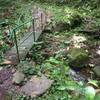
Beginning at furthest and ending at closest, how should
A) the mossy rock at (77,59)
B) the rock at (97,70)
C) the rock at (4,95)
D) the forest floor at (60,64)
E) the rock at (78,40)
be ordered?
the rock at (78,40) < the mossy rock at (77,59) < the rock at (97,70) < the forest floor at (60,64) < the rock at (4,95)

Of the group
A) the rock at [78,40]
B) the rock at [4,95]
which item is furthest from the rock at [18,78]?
the rock at [78,40]

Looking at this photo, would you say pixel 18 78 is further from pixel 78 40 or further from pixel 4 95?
pixel 78 40

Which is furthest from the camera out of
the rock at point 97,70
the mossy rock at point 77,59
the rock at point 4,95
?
the mossy rock at point 77,59

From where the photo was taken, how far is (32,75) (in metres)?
5.68

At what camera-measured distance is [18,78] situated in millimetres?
5477

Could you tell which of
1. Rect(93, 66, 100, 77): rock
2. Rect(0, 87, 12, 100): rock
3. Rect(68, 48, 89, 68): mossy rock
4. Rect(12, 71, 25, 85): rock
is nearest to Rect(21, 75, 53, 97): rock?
Rect(12, 71, 25, 85): rock

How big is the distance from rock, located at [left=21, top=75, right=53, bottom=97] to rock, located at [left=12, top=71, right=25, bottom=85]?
0.18m

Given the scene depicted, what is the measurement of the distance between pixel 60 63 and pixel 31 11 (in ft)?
19.2

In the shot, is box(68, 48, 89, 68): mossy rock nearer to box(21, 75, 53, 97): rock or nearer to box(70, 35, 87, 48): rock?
box(70, 35, 87, 48): rock

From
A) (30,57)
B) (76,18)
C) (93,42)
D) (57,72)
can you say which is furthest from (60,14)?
(57,72)

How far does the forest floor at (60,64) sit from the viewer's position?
503 cm

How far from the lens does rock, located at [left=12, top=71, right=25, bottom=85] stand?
541cm

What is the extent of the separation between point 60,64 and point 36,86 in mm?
1394

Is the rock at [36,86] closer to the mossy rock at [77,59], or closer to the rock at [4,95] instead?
the rock at [4,95]
